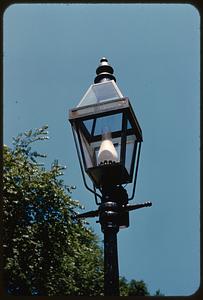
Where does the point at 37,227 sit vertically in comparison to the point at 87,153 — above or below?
above

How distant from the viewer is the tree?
10.5 meters

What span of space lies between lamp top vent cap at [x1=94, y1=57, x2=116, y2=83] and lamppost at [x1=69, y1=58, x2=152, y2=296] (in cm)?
12

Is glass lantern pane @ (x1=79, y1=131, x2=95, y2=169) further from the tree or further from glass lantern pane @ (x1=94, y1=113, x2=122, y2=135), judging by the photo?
the tree

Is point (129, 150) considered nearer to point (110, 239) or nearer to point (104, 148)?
point (104, 148)

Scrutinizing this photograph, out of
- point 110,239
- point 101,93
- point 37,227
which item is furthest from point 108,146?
point 37,227

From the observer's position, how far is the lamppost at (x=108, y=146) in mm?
2260

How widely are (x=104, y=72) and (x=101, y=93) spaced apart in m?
0.23

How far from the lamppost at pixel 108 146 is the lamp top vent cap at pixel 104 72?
124mm

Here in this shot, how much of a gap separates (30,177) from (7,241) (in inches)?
62.6

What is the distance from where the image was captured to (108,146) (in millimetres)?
2342

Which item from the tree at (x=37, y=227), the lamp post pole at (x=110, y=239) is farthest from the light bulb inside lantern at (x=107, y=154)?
the tree at (x=37, y=227)

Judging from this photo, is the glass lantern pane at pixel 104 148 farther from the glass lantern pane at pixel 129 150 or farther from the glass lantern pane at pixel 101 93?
the glass lantern pane at pixel 101 93

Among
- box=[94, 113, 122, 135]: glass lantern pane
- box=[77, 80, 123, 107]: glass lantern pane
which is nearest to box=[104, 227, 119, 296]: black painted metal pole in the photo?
box=[94, 113, 122, 135]: glass lantern pane

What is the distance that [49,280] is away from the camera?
1143cm
